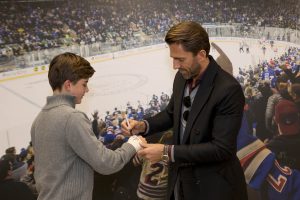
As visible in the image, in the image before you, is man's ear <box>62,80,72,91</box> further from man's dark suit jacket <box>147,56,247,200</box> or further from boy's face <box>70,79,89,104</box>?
man's dark suit jacket <box>147,56,247,200</box>

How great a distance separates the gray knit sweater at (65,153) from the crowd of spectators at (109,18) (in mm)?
933

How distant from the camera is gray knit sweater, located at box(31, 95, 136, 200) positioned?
146 cm

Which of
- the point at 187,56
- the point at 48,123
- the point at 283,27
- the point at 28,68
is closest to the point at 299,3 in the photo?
the point at 283,27

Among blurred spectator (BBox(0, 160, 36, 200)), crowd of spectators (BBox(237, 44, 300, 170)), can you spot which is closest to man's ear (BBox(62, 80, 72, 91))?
blurred spectator (BBox(0, 160, 36, 200))

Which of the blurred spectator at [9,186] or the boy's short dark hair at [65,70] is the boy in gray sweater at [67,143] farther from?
the blurred spectator at [9,186]

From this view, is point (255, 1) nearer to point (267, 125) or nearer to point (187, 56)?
point (267, 125)

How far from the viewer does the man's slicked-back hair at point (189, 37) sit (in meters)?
1.57

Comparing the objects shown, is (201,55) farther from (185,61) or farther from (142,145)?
(142,145)

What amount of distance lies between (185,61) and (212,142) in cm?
38

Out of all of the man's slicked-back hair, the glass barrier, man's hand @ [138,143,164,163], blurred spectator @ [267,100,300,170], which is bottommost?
blurred spectator @ [267,100,300,170]

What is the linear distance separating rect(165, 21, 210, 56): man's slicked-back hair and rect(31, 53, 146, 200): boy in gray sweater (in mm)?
408

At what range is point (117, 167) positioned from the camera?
160 centimetres

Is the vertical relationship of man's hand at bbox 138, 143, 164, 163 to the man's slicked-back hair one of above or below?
below

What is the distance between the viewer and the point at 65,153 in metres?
1.48
